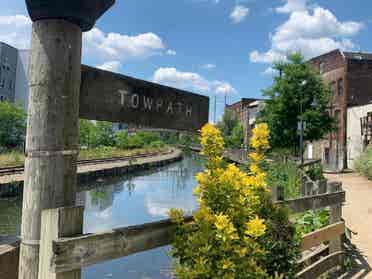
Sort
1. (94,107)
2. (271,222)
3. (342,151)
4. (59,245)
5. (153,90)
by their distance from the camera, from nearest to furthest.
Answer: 1. (59,245)
2. (94,107)
3. (153,90)
4. (271,222)
5. (342,151)

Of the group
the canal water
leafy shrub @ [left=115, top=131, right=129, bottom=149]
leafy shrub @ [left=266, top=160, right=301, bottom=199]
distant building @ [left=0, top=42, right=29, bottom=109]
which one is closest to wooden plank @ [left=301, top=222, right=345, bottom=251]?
the canal water

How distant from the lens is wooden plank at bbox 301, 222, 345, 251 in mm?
4184

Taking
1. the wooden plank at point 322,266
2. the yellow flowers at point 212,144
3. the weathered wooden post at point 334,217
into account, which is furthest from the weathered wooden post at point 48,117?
the weathered wooden post at point 334,217

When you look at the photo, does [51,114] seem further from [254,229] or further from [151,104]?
[254,229]

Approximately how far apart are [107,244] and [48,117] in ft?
2.33

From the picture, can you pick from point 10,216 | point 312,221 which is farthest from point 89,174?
point 312,221

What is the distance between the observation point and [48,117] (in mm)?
1859

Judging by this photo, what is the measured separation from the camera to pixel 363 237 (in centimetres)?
774

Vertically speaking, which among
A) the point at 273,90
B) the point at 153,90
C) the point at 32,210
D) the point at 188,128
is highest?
the point at 273,90

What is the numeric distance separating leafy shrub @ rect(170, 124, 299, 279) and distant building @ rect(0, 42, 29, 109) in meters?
53.2

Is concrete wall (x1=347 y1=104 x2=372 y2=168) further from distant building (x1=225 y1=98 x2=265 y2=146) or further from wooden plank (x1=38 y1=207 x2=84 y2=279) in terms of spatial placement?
distant building (x1=225 y1=98 x2=265 y2=146)

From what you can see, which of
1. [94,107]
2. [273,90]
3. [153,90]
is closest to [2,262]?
[94,107]

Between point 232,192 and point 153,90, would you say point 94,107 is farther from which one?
point 232,192

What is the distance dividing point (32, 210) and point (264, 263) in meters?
1.70
